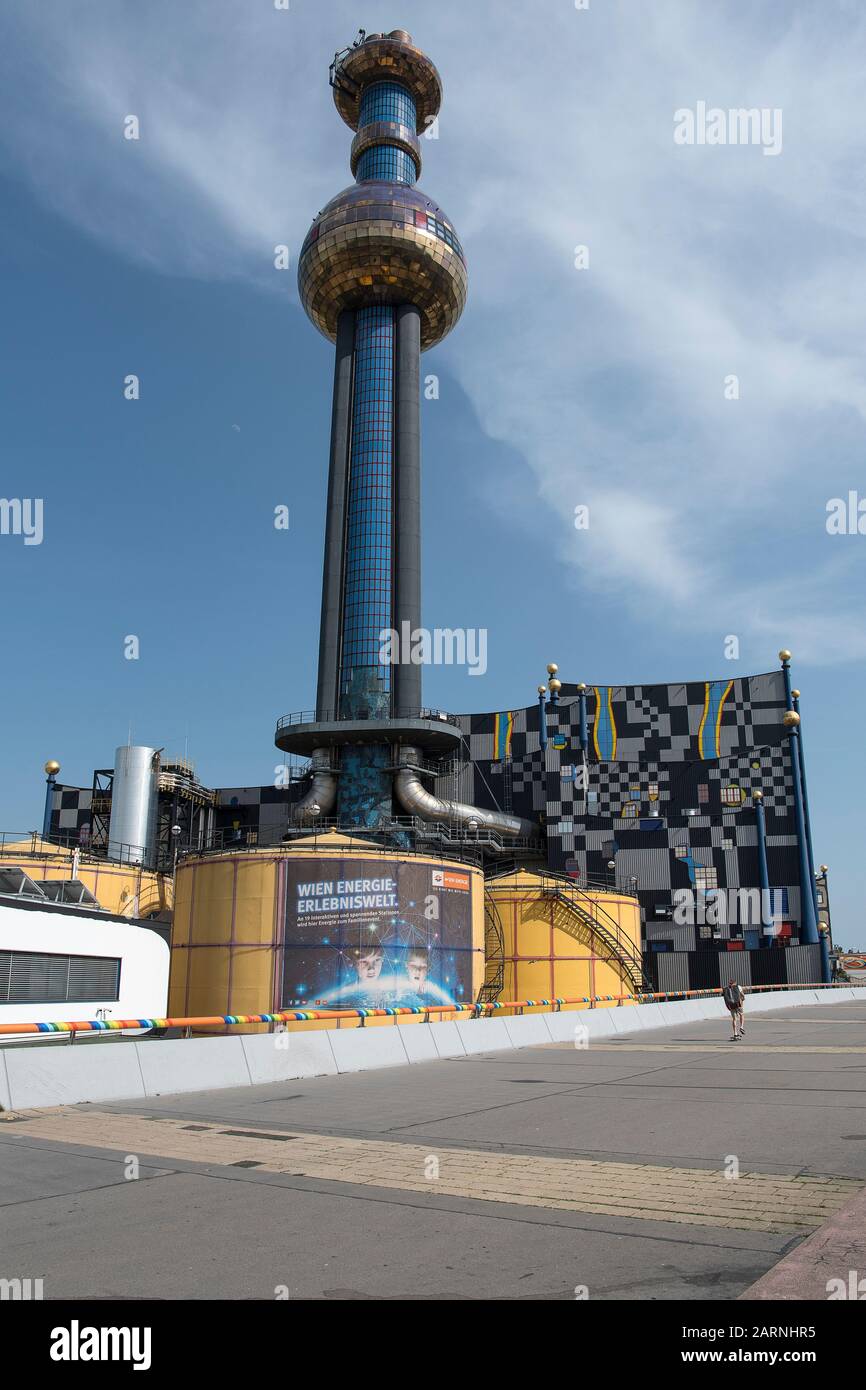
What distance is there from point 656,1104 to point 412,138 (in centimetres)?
7141

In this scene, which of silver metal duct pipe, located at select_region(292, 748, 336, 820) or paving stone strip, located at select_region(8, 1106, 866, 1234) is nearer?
paving stone strip, located at select_region(8, 1106, 866, 1234)

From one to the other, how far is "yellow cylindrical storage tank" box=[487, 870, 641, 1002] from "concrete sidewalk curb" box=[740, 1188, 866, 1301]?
34.8 metres

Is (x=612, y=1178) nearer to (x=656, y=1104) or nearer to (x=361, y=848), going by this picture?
(x=656, y=1104)

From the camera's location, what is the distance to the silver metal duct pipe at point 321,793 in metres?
53.3

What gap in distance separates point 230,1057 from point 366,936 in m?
17.4

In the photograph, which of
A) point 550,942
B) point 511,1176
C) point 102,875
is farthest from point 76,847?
point 511,1176

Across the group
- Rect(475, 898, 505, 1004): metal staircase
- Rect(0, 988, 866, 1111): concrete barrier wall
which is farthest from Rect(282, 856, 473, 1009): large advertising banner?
Rect(0, 988, 866, 1111): concrete barrier wall

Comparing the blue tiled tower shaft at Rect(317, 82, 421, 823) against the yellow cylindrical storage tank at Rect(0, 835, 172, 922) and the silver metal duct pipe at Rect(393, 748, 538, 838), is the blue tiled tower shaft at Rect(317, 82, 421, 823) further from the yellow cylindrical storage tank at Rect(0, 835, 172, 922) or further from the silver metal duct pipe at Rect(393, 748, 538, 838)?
the yellow cylindrical storage tank at Rect(0, 835, 172, 922)

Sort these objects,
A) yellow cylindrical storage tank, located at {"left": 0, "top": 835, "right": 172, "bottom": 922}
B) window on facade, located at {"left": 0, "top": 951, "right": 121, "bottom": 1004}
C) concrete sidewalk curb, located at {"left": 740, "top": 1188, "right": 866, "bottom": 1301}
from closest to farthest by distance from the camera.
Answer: concrete sidewalk curb, located at {"left": 740, "top": 1188, "right": 866, "bottom": 1301}, window on facade, located at {"left": 0, "top": 951, "right": 121, "bottom": 1004}, yellow cylindrical storage tank, located at {"left": 0, "top": 835, "right": 172, "bottom": 922}

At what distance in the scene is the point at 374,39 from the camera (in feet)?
223

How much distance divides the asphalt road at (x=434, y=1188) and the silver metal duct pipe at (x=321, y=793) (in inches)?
1552

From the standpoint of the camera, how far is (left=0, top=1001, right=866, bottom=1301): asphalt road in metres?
5.27

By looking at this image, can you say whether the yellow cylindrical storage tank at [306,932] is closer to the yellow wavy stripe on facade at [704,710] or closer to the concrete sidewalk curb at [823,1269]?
the concrete sidewalk curb at [823,1269]
